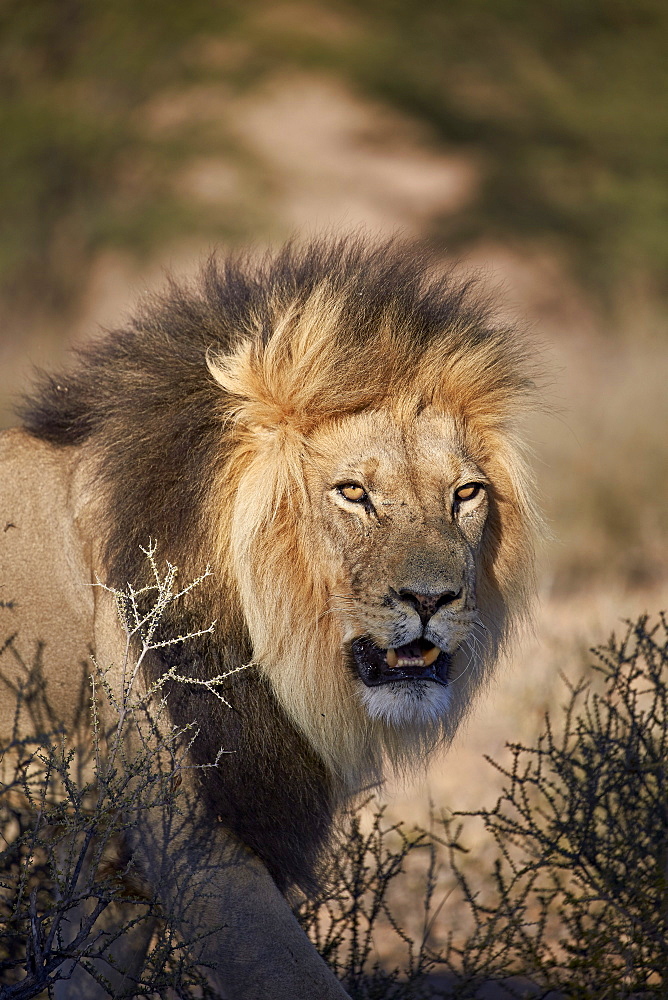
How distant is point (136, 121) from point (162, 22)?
1.99 meters

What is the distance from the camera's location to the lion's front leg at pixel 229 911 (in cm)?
257

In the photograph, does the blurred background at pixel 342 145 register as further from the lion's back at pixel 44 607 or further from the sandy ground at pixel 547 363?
the lion's back at pixel 44 607

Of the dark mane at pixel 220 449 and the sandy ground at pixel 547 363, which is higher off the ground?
the sandy ground at pixel 547 363

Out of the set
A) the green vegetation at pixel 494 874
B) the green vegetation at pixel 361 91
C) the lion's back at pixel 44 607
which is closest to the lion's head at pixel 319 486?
the lion's back at pixel 44 607

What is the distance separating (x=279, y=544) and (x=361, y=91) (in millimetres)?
21366

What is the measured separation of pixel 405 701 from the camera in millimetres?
2764

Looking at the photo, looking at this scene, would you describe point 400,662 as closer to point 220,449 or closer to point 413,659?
point 413,659

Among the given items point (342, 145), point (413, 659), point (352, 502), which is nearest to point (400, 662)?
point (413, 659)

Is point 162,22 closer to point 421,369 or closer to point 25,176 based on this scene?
point 25,176

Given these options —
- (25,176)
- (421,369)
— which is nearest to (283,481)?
(421,369)

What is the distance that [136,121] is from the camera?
21266 mm

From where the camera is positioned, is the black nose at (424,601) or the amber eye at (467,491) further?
the amber eye at (467,491)

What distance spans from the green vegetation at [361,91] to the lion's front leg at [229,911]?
52.9 feet

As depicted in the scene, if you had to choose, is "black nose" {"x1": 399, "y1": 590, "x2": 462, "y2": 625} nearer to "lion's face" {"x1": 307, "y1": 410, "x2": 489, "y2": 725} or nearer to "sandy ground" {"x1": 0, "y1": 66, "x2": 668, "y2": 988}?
"lion's face" {"x1": 307, "y1": 410, "x2": 489, "y2": 725}
